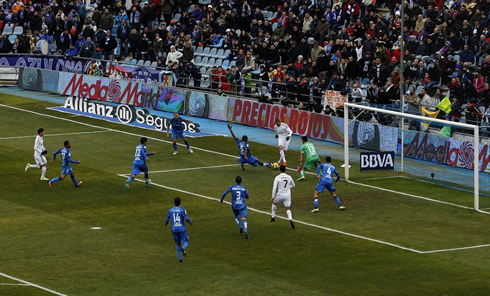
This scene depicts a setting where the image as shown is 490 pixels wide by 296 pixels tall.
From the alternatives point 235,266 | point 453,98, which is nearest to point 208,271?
point 235,266

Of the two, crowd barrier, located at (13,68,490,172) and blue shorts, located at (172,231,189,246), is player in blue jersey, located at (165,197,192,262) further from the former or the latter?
crowd barrier, located at (13,68,490,172)

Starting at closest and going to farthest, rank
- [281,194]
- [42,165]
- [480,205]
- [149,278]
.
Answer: [149,278], [281,194], [480,205], [42,165]

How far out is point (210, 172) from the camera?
38.5 metres

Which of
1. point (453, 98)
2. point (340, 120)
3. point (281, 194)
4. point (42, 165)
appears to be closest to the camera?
point (281, 194)

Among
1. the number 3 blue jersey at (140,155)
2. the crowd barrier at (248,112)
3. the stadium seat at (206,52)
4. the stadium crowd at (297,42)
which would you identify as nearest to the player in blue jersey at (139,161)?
the number 3 blue jersey at (140,155)

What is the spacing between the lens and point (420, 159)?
124 ft

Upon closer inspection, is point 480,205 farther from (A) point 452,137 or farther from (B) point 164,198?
(B) point 164,198

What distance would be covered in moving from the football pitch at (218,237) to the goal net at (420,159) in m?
0.31

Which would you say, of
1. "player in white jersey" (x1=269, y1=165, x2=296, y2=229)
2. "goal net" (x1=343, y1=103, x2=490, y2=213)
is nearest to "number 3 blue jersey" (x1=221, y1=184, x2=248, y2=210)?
"player in white jersey" (x1=269, y1=165, x2=296, y2=229)

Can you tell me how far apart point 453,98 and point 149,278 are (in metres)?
20.0

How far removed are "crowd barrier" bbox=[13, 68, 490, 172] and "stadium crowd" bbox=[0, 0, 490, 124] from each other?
0.90 metres

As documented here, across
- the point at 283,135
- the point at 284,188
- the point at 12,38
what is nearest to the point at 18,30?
the point at 12,38

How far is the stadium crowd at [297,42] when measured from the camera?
138ft

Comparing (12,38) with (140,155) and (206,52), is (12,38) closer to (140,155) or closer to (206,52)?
(206,52)
